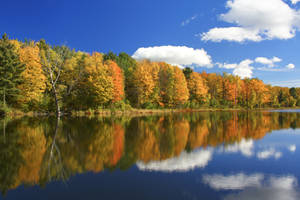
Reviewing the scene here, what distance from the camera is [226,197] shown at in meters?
5.01

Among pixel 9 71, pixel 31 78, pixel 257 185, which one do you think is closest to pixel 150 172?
pixel 257 185

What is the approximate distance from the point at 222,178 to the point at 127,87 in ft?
167

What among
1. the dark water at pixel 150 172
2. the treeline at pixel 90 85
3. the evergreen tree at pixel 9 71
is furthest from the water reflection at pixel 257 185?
the evergreen tree at pixel 9 71

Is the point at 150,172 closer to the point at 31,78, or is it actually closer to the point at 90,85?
the point at 31,78

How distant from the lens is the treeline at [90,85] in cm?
3519

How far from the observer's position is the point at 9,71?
33.3 meters

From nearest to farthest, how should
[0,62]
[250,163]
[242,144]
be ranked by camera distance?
[250,163], [242,144], [0,62]

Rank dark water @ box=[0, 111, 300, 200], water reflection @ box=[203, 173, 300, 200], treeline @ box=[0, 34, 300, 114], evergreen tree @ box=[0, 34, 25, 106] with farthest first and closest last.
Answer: treeline @ box=[0, 34, 300, 114] → evergreen tree @ box=[0, 34, 25, 106] → dark water @ box=[0, 111, 300, 200] → water reflection @ box=[203, 173, 300, 200]

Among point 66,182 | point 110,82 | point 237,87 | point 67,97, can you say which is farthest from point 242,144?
point 237,87

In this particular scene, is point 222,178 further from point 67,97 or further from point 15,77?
point 67,97

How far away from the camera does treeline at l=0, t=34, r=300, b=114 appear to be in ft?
115

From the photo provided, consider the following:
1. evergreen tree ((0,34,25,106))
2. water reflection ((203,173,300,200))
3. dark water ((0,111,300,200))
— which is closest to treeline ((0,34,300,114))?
evergreen tree ((0,34,25,106))

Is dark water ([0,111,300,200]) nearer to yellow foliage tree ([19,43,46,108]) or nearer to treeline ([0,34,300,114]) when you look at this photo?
yellow foliage tree ([19,43,46,108])

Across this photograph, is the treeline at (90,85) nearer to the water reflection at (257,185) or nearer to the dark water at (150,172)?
the dark water at (150,172)
